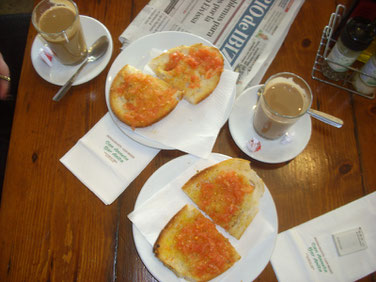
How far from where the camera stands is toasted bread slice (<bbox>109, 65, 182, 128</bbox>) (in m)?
1.31

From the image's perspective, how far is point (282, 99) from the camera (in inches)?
49.1

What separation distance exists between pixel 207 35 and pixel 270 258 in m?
1.19

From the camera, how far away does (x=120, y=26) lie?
1533 mm

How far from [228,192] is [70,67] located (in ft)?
3.41

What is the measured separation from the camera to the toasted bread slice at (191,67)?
4.48 feet

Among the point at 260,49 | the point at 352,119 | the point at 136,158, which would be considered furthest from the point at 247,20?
the point at 136,158

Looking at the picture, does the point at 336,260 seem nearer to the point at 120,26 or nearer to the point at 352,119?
the point at 352,119

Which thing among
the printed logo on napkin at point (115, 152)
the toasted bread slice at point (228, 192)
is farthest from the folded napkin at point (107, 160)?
the toasted bread slice at point (228, 192)

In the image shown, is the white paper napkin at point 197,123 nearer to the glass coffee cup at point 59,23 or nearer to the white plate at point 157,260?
the white plate at point 157,260

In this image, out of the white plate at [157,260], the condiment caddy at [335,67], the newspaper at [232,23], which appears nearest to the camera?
the white plate at [157,260]

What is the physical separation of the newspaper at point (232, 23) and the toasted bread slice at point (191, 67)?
160 millimetres

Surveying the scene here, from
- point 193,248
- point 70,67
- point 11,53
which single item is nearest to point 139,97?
point 70,67

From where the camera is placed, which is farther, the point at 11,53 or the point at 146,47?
the point at 11,53

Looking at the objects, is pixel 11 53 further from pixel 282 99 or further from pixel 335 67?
pixel 335 67
